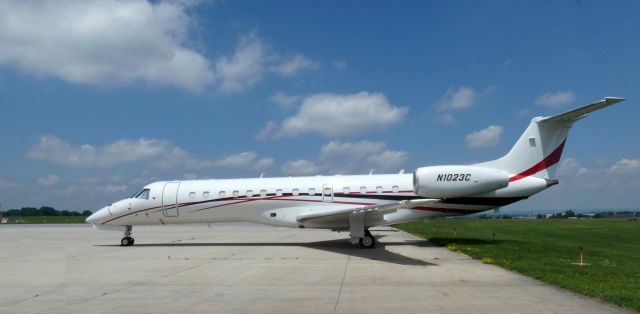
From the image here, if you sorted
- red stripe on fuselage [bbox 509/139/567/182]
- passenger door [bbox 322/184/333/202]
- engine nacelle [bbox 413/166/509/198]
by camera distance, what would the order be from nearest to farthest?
engine nacelle [bbox 413/166/509/198]
red stripe on fuselage [bbox 509/139/567/182]
passenger door [bbox 322/184/333/202]

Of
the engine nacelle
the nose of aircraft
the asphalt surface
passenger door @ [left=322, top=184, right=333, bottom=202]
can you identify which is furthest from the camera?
the nose of aircraft

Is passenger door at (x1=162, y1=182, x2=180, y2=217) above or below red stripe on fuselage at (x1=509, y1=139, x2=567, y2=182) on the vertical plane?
below

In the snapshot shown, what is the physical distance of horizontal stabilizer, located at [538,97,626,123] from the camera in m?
15.8

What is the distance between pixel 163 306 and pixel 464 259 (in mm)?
9694

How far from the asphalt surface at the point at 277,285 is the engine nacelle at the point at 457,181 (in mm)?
2640

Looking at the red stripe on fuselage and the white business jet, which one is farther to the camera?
the red stripe on fuselage

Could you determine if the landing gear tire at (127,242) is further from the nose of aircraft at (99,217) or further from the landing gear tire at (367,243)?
the landing gear tire at (367,243)

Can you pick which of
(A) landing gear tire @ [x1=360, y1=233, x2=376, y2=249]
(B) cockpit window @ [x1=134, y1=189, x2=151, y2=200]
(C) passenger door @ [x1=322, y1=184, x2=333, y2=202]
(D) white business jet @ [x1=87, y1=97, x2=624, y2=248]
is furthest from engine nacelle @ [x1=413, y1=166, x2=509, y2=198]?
(B) cockpit window @ [x1=134, y1=189, x2=151, y2=200]

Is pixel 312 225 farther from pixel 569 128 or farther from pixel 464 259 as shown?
pixel 569 128

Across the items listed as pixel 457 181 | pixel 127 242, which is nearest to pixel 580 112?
pixel 457 181

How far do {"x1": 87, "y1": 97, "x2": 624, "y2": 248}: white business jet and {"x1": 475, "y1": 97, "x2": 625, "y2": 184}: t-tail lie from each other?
35mm

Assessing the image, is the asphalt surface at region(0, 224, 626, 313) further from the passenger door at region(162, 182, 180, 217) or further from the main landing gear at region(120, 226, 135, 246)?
the passenger door at region(162, 182, 180, 217)

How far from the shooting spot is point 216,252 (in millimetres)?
18250

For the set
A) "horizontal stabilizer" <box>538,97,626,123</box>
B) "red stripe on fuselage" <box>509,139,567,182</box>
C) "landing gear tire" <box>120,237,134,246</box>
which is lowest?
"landing gear tire" <box>120,237,134,246</box>
